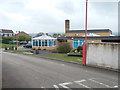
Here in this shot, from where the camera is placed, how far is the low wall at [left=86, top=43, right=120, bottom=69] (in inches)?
421

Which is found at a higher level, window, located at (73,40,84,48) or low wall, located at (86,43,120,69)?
window, located at (73,40,84,48)

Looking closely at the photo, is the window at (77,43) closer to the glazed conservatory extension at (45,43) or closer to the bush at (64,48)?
the glazed conservatory extension at (45,43)

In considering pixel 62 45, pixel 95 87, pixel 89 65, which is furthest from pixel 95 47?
pixel 62 45

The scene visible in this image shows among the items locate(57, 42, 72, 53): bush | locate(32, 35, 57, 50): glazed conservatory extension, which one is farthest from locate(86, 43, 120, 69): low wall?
locate(32, 35, 57, 50): glazed conservatory extension

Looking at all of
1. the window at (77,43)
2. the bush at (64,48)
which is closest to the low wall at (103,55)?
the bush at (64,48)

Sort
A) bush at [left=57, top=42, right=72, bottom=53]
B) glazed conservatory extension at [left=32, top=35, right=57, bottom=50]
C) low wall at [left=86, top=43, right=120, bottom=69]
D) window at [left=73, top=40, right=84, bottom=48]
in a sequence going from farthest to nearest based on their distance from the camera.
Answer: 1. glazed conservatory extension at [left=32, top=35, right=57, bottom=50]
2. window at [left=73, top=40, right=84, bottom=48]
3. bush at [left=57, top=42, right=72, bottom=53]
4. low wall at [left=86, top=43, right=120, bottom=69]

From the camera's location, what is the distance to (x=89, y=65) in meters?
12.6

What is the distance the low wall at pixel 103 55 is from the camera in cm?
1069

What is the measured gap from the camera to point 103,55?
1149 centimetres

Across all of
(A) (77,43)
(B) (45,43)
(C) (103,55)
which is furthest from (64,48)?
(C) (103,55)

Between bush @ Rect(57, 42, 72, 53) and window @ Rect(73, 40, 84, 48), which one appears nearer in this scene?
bush @ Rect(57, 42, 72, 53)

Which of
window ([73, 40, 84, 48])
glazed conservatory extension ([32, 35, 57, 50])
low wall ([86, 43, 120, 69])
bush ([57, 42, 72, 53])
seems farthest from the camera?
glazed conservatory extension ([32, 35, 57, 50])

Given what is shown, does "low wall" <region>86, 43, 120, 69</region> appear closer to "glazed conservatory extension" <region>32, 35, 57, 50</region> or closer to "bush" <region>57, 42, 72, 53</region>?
"bush" <region>57, 42, 72, 53</region>

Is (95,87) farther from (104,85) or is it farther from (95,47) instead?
(95,47)
